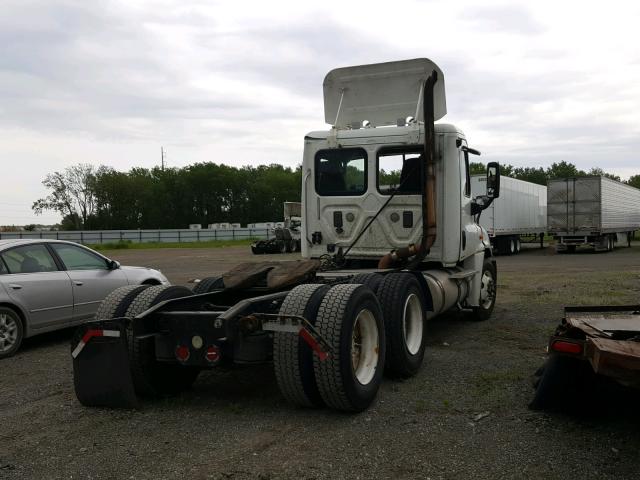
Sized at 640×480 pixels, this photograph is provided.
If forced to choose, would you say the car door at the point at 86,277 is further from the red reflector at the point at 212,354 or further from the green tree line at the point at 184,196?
the green tree line at the point at 184,196

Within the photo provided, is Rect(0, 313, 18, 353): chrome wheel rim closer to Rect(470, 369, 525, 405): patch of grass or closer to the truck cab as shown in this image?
the truck cab

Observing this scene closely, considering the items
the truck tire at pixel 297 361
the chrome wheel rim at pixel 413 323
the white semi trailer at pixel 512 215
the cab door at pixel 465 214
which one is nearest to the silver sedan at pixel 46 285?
the truck tire at pixel 297 361

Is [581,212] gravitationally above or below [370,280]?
above

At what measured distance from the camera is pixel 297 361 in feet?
14.3

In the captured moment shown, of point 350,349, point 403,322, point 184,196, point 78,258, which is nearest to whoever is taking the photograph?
point 350,349

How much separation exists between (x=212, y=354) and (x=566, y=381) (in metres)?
2.64

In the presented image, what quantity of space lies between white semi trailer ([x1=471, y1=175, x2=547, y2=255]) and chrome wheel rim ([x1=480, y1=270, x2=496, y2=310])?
1253 cm

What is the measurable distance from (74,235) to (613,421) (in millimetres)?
51873

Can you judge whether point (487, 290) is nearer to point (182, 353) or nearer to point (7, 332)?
point (182, 353)

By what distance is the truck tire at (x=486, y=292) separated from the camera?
28.9 ft

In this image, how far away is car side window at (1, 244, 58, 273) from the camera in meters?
7.14

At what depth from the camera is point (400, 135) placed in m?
7.34

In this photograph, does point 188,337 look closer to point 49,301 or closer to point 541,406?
point 541,406

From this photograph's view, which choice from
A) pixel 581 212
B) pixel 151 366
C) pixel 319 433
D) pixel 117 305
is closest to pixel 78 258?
pixel 117 305
